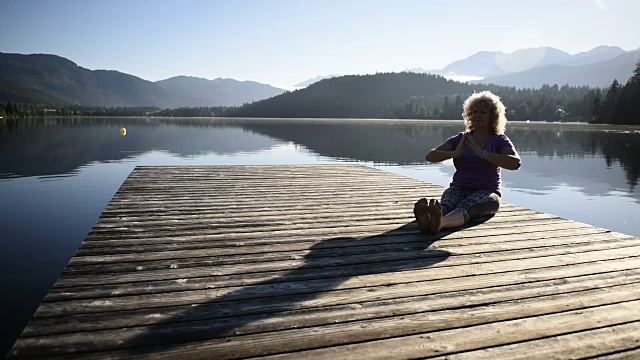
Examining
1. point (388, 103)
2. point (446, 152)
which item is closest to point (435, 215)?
point (446, 152)

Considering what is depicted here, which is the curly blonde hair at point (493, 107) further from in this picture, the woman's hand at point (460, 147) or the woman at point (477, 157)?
the woman's hand at point (460, 147)

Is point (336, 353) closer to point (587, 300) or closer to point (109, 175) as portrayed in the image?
point (587, 300)

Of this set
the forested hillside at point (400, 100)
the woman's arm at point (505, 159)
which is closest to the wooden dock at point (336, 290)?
the woman's arm at point (505, 159)

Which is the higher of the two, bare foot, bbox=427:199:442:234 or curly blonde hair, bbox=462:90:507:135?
curly blonde hair, bbox=462:90:507:135

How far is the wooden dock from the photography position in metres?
2.28

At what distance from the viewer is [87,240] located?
157 inches

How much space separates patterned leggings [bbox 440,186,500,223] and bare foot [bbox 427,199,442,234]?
71cm

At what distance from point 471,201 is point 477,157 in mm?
496

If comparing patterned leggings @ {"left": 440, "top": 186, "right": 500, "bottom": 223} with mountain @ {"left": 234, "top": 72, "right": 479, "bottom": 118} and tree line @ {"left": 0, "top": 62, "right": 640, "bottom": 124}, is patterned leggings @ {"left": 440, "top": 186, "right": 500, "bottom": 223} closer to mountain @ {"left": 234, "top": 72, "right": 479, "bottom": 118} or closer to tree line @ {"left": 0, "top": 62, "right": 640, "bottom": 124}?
tree line @ {"left": 0, "top": 62, "right": 640, "bottom": 124}

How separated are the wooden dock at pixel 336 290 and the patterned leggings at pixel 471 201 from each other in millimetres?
175

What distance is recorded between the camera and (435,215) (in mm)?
4254

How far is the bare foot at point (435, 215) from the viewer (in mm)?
4234

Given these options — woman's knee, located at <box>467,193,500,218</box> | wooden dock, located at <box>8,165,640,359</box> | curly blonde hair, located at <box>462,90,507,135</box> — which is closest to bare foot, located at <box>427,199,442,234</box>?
wooden dock, located at <box>8,165,640,359</box>

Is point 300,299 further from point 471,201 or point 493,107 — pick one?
point 493,107
